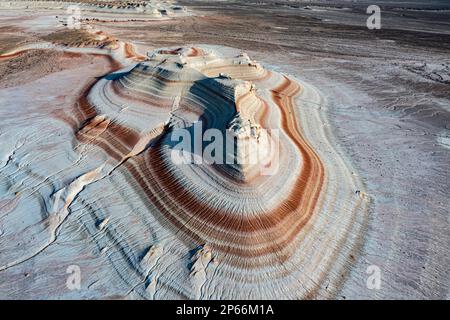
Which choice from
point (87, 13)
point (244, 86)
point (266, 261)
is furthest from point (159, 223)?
point (87, 13)

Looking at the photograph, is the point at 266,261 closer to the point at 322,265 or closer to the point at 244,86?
the point at 322,265

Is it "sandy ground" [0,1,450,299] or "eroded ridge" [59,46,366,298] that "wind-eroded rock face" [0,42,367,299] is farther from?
"sandy ground" [0,1,450,299]

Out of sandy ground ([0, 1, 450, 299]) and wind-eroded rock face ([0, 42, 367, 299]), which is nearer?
wind-eroded rock face ([0, 42, 367, 299])

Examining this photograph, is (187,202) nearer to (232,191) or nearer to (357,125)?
(232,191)

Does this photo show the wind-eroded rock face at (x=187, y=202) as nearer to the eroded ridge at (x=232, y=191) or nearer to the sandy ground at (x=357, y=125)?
the eroded ridge at (x=232, y=191)

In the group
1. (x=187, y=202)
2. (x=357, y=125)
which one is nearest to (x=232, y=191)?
(x=187, y=202)

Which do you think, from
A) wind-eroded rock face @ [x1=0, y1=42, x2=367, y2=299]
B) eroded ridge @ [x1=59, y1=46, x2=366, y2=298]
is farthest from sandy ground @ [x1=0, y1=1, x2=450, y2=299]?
eroded ridge @ [x1=59, y1=46, x2=366, y2=298]

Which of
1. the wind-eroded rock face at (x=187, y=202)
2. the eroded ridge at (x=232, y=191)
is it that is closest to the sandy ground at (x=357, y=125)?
the wind-eroded rock face at (x=187, y=202)
